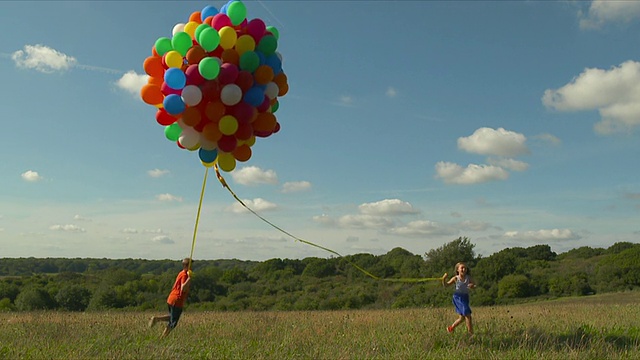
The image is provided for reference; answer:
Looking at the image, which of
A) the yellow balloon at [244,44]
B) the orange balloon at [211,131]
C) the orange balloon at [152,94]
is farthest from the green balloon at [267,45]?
the orange balloon at [152,94]

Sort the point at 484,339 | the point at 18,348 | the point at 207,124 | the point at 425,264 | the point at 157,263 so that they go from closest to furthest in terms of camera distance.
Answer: the point at 18,348
the point at 207,124
the point at 484,339
the point at 425,264
the point at 157,263

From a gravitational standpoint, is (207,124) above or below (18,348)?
above

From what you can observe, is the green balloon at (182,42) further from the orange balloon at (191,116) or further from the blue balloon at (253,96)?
the blue balloon at (253,96)

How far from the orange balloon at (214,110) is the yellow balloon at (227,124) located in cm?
8

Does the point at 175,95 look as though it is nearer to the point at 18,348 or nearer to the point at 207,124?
the point at 207,124

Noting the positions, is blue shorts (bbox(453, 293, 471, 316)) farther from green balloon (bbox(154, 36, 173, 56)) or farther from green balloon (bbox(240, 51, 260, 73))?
green balloon (bbox(154, 36, 173, 56))

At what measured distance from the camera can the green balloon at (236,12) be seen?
885cm

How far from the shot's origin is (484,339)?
370 inches

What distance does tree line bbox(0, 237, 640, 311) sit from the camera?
125 ft

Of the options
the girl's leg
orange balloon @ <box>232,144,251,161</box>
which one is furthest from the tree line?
orange balloon @ <box>232,144,251,161</box>

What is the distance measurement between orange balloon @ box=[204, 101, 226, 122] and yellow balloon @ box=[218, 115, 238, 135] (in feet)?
0.27

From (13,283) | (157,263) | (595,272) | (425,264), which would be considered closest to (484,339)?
(425,264)

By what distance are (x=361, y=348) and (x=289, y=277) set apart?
1693 inches

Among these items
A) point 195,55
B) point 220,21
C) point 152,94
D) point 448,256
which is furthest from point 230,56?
point 448,256
